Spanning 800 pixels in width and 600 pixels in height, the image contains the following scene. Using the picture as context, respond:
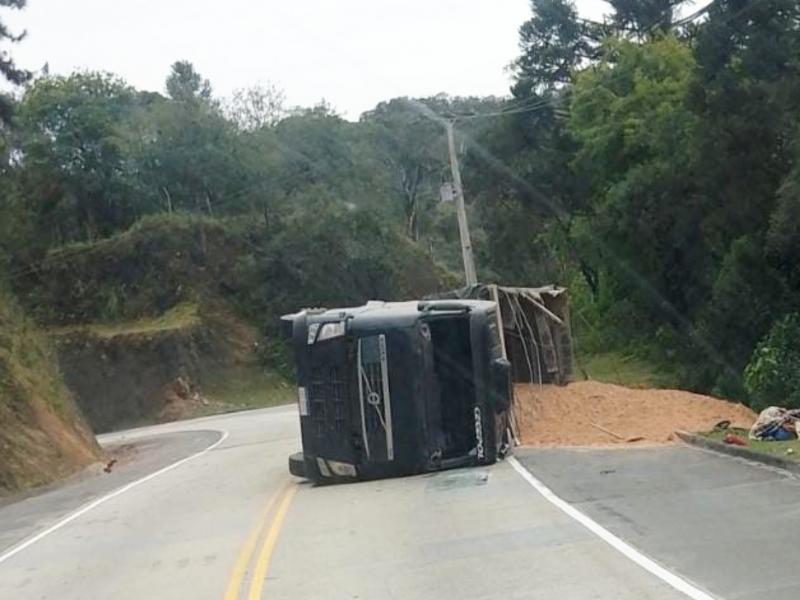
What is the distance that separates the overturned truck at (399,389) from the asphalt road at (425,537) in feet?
1.60

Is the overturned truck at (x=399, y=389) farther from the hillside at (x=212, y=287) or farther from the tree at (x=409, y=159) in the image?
the tree at (x=409, y=159)

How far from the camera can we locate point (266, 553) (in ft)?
40.3

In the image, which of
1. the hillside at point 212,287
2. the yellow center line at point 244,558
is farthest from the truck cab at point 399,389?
the hillside at point 212,287

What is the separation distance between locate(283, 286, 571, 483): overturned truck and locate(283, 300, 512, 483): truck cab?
0.05 ft

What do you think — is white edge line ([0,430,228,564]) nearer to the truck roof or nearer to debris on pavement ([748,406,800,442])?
the truck roof

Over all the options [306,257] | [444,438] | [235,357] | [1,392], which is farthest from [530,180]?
[444,438]

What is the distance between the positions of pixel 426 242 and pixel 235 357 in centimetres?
2108

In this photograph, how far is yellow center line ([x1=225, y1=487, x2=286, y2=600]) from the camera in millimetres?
10472

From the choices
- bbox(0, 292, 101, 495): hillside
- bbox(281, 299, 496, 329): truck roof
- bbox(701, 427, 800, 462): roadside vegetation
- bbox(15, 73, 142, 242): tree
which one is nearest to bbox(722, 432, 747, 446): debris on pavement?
bbox(701, 427, 800, 462): roadside vegetation

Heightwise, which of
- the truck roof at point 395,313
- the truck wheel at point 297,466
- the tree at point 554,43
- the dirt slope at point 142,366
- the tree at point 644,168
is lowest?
the dirt slope at point 142,366

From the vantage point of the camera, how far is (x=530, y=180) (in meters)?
58.6

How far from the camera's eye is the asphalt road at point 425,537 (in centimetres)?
973

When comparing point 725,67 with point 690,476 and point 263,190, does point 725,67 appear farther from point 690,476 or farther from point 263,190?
point 263,190

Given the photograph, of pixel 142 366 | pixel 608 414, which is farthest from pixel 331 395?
pixel 142 366
